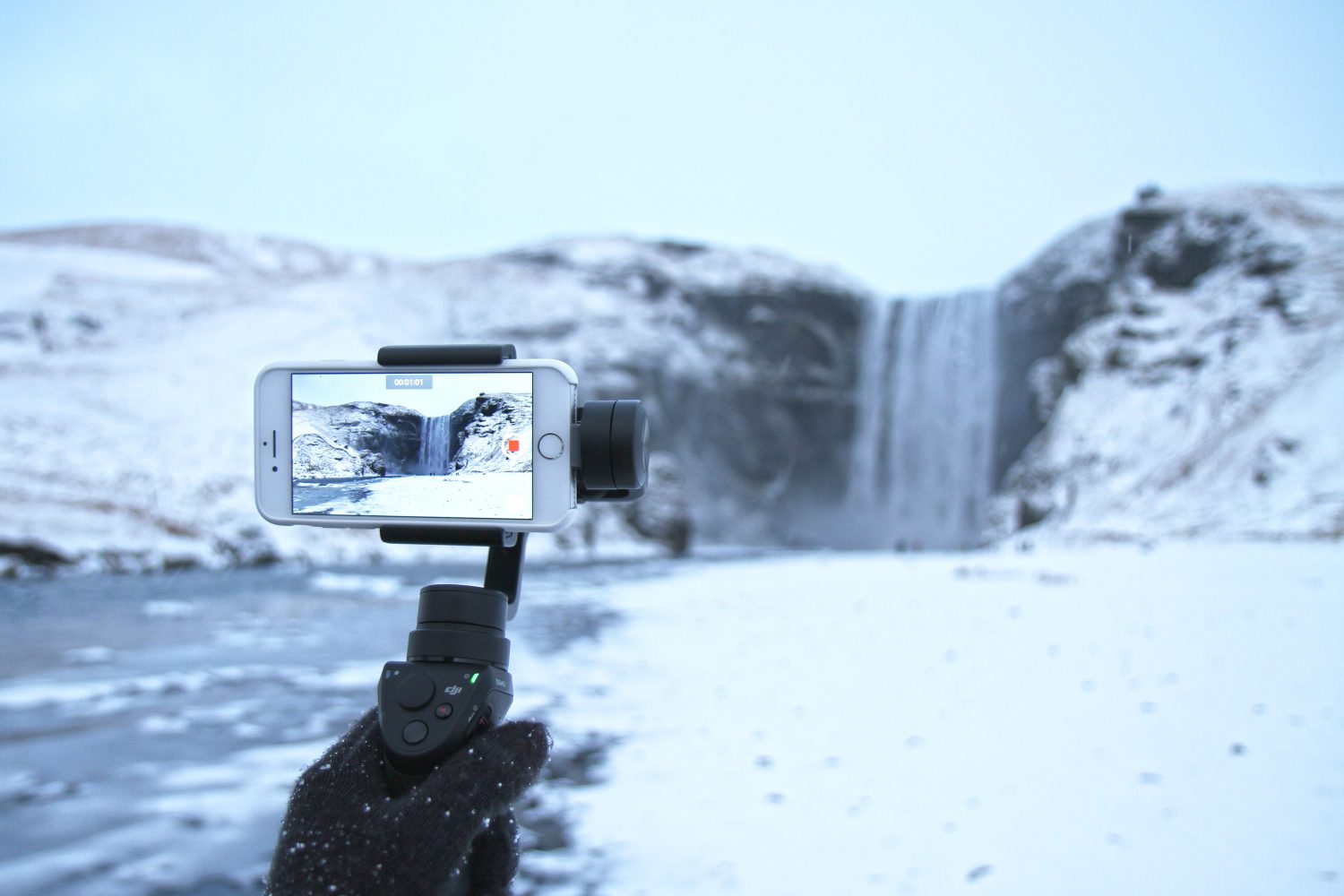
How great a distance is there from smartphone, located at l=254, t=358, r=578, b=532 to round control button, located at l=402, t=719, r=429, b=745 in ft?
0.95

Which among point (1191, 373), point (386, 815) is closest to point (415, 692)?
point (386, 815)

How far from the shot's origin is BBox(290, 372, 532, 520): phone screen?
1329 mm

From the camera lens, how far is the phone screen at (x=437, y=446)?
1.33 m

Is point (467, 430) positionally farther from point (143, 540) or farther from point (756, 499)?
point (756, 499)

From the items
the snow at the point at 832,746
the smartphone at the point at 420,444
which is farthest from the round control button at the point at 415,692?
the snow at the point at 832,746

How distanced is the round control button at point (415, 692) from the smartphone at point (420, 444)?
0.23 meters

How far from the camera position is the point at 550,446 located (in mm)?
1327

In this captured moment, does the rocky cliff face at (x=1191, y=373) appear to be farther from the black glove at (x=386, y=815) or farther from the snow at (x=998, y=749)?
the black glove at (x=386, y=815)

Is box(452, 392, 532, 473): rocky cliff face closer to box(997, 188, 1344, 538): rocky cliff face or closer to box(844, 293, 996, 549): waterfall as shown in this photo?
box(997, 188, 1344, 538): rocky cliff face

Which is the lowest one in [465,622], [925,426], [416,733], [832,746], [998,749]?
[925,426]

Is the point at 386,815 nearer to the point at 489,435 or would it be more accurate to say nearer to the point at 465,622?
the point at 465,622

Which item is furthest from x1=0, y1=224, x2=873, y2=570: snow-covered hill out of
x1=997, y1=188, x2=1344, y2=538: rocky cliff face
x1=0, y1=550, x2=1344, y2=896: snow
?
x1=0, y1=550, x2=1344, y2=896: snow

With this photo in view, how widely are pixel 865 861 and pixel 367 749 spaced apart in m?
2.52

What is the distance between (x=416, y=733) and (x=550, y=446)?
1.44ft
